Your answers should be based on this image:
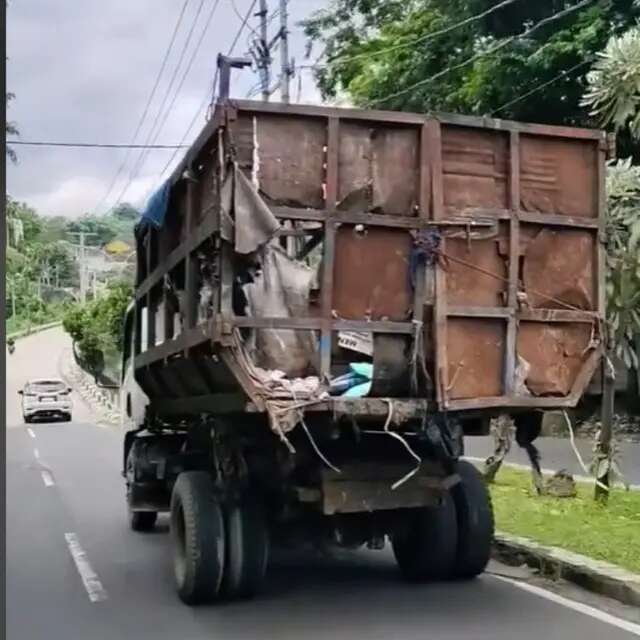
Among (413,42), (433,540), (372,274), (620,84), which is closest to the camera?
(372,274)

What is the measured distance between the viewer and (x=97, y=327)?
181 feet

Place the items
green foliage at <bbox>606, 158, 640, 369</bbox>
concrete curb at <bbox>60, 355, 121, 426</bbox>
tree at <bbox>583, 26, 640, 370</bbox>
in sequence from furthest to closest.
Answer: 1. concrete curb at <bbox>60, 355, 121, 426</bbox>
2. tree at <bbox>583, 26, 640, 370</bbox>
3. green foliage at <bbox>606, 158, 640, 369</bbox>

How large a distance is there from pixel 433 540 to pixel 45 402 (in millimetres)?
34747

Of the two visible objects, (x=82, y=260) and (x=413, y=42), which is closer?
(x=413, y=42)

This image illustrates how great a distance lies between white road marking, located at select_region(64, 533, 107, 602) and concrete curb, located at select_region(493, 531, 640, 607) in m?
3.57

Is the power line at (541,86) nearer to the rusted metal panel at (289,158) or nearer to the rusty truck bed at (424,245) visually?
the rusty truck bed at (424,245)

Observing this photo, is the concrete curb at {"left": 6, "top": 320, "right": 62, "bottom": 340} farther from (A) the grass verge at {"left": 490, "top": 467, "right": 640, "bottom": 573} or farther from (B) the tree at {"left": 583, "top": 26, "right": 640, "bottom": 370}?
(B) the tree at {"left": 583, "top": 26, "right": 640, "bottom": 370}

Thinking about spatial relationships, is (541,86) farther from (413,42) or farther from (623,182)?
(623,182)

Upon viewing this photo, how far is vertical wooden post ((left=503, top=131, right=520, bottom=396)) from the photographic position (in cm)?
739

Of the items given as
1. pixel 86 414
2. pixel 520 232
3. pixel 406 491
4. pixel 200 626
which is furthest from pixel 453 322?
pixel 86 414

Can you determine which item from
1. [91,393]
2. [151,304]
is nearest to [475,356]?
[151,304]

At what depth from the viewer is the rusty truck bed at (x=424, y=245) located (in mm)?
7078

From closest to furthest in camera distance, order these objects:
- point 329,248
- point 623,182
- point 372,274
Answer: point 329,248 → point 372,274 → point 623,182

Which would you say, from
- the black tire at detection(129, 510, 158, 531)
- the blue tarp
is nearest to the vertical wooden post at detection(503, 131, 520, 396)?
the blue tarp
